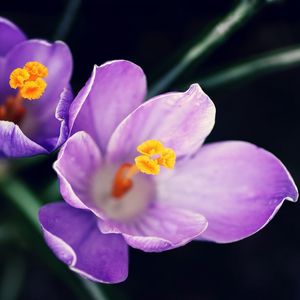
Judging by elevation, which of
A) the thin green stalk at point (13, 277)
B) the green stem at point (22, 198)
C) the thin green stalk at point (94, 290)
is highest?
the green stem at point (22, 198)

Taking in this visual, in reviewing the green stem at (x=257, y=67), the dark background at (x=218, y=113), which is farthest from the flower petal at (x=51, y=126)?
the dark background at (x=218, y=113)

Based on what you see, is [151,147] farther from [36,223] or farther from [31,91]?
[36,223]

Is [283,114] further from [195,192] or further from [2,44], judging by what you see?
[2,44]

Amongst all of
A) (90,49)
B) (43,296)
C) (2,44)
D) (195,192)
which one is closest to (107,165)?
(195,192)

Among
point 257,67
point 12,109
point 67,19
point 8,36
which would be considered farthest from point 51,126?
point 257,67

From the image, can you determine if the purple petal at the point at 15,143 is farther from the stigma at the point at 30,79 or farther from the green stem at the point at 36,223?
the green stem at the point at 36,223

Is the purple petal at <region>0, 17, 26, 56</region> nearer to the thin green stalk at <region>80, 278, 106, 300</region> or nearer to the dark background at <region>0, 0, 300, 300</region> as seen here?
the thin green stalk at <region>80, 278, 106, 300</region>

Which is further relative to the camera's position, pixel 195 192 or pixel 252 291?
pixel 252 291
